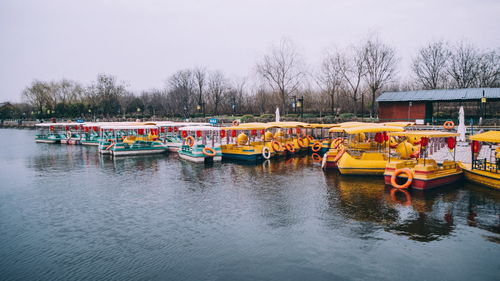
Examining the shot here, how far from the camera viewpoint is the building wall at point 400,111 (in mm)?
40594

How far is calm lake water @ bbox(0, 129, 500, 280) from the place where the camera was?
9.89m

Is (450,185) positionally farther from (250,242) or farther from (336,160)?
(250,242)

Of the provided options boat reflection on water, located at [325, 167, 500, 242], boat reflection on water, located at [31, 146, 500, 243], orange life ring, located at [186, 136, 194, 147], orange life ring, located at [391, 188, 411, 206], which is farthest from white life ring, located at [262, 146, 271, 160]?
orange life ring, located at [391, 188, 411, 206]

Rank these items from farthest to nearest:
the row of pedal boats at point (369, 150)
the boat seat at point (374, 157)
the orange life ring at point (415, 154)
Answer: the boat seat at point (374, 157), the orange life ring at point (415, 154), the row of pedal boats at point (369, 150)

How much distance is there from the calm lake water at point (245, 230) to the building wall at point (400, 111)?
23.9 meters

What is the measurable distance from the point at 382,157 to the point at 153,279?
16119mm

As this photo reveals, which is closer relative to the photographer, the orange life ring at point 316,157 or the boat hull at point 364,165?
the boat hull at point 364,165

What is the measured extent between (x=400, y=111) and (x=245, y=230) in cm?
3472

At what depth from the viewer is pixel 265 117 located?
173 feet

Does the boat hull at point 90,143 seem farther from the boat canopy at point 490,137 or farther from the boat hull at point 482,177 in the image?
the boat canopy at point 490,137

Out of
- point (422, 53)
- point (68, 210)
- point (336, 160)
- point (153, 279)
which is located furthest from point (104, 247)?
point (422, 53)

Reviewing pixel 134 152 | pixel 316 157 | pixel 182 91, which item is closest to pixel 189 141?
pixel 134 152

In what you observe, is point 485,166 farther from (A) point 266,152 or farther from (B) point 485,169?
(A) point 266,152

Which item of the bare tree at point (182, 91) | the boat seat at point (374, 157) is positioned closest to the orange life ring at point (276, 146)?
the boat seat at point (374, 157)
